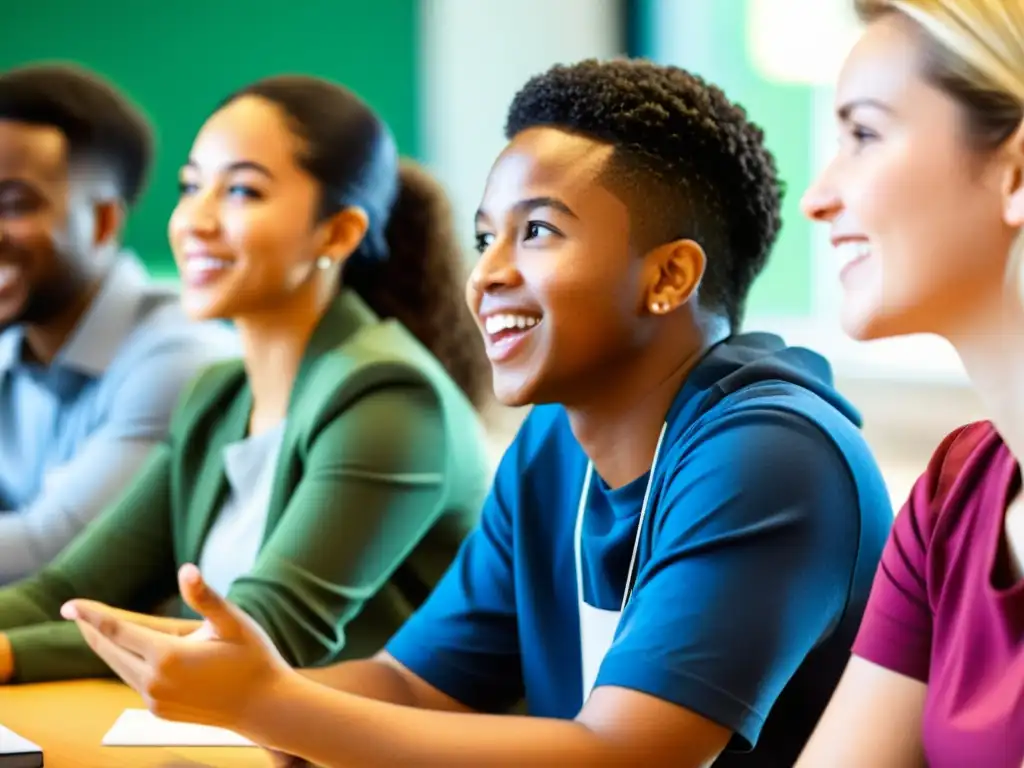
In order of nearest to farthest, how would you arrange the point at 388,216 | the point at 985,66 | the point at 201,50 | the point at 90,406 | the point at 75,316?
the point at 985,66 → the point at 388,216 → the point at 90,406 → the point at 75,316 → the point at 201,50

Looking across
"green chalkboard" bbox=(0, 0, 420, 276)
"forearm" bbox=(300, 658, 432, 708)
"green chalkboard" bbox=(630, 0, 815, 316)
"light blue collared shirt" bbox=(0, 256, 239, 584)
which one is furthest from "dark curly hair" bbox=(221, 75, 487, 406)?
"green chalkboard" bbox=(0, 0, 420, 276)

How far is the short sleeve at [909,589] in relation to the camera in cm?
106

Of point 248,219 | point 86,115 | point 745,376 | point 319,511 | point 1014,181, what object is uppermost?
point 86,115

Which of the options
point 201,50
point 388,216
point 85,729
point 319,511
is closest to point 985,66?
point 319,511

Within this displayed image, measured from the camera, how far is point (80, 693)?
1.59m

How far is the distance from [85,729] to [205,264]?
64 centimetres

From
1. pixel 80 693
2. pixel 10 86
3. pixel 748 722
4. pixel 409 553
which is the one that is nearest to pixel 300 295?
pixel 409 553

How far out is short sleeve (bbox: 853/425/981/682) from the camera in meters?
1.06

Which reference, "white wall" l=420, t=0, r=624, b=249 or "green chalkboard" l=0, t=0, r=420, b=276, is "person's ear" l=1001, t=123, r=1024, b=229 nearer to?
"white wall" l=420, t=0, r=624, b=249

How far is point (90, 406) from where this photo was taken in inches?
90.1

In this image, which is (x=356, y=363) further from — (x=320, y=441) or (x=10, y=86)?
(x=10, y=86)

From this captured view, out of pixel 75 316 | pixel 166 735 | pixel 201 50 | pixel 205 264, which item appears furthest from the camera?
pixel 201 50

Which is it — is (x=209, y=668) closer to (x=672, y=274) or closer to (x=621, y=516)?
(x=621, y=516)

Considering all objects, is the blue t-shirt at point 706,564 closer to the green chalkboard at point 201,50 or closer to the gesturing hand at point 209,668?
the gesturing hand at point 209,668
